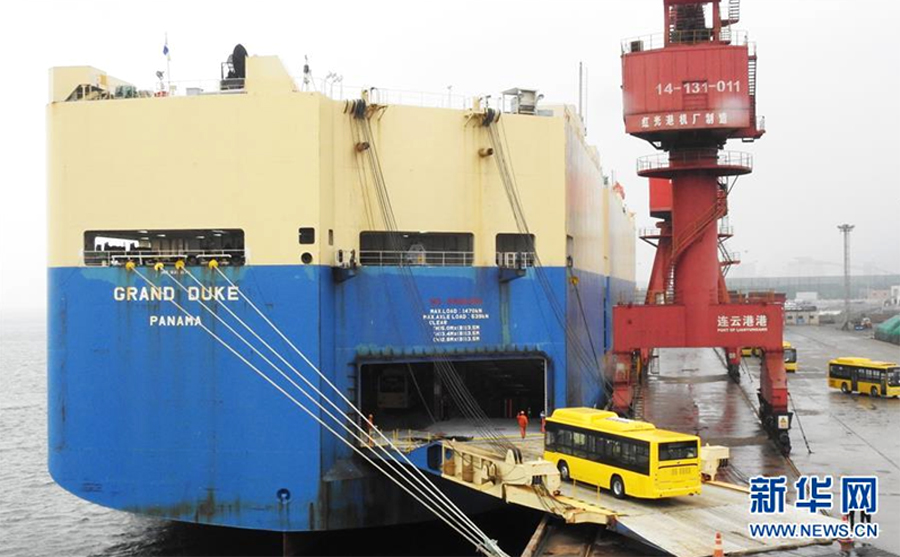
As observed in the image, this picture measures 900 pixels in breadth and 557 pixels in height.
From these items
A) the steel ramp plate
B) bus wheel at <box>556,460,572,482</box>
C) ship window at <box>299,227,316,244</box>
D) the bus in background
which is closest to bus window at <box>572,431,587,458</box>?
bus wheel at <box>556,460,572,482</box>

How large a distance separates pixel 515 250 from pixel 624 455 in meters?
9.84

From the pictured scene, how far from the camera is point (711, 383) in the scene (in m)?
58.7

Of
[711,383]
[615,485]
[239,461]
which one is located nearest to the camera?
[615,485]

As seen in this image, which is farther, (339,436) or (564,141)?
(564,141)

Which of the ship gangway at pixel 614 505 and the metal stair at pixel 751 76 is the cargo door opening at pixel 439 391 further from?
the metal stair at pixel 751 76

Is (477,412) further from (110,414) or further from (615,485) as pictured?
(110,414)

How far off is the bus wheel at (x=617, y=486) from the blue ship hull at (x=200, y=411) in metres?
7.40

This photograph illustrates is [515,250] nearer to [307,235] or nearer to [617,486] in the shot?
[307,235]

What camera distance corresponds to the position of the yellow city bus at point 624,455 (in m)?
20.0

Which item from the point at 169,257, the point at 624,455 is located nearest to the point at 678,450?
the point at 624,455

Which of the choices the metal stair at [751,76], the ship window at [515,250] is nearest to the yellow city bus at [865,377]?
the metal stair at [751,76]

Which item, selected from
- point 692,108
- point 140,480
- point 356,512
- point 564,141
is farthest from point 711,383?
point 140,480

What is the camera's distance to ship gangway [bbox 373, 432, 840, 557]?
18250 mm

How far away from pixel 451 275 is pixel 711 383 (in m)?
36.2
